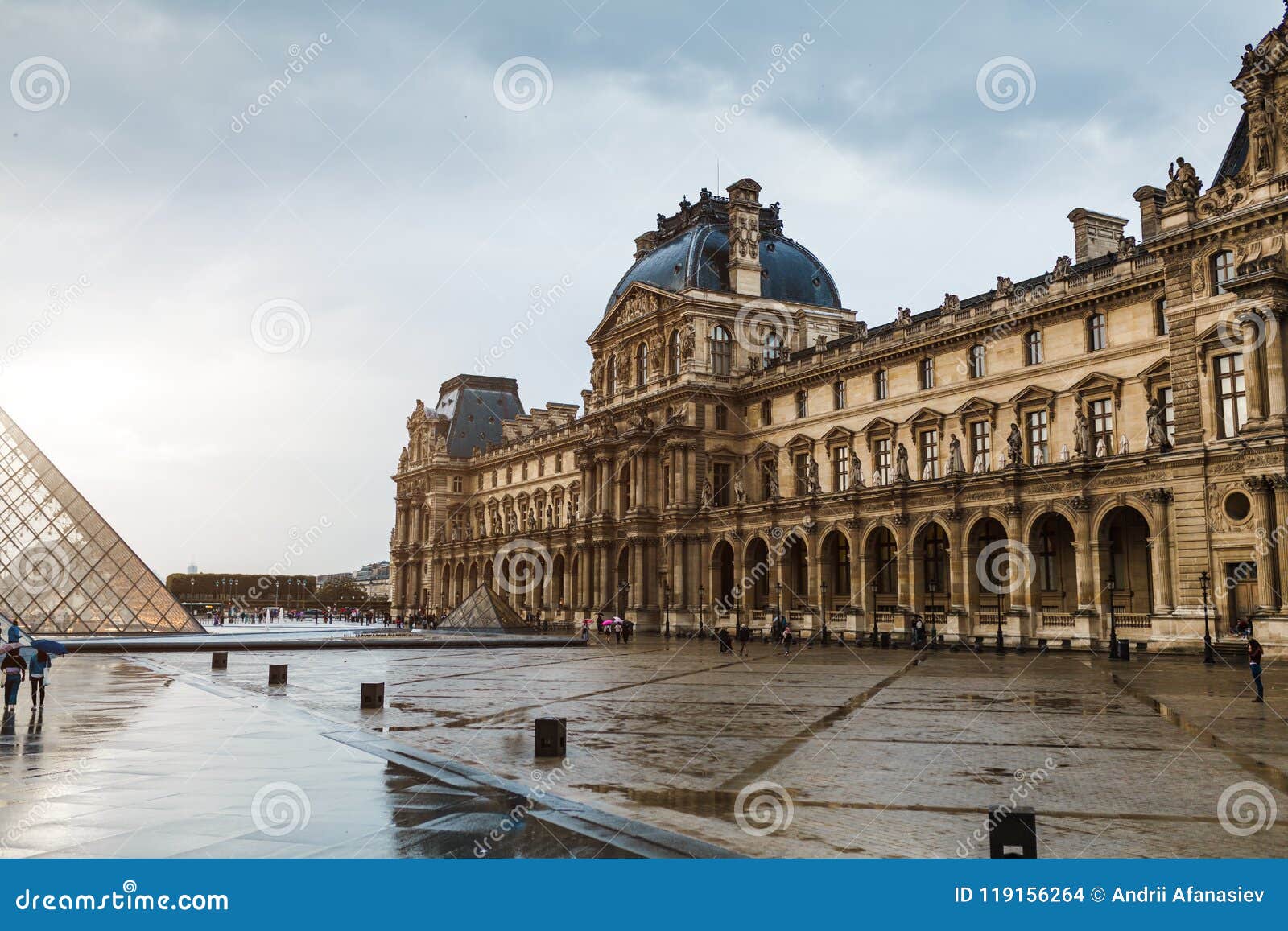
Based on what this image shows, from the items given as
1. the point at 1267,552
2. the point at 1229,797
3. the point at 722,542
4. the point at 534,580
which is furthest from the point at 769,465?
the point at 1229,797

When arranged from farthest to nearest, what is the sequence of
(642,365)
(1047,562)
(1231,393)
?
(642,365), (1047,562), (1231,393)

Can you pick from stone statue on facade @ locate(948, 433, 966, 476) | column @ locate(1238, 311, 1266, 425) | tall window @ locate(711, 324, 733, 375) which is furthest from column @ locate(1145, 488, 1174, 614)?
tall window @ locate(711, 324, 733, 375)

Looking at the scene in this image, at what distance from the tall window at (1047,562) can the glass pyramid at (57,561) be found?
39.9 metres

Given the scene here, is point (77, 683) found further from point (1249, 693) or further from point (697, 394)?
point (697, 394)

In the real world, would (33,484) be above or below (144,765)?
above

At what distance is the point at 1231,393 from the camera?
→ 1297 inches

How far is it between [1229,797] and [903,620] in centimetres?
3603

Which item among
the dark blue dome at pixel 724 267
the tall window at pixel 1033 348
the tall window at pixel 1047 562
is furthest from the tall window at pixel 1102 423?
the dark blue dome at pixel 724 267

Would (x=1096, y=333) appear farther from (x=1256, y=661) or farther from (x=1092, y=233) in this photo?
(x=1256, y=661)

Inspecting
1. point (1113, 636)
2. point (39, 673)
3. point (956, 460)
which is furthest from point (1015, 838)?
point (956, 460)

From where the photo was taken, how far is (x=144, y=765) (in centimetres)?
1173

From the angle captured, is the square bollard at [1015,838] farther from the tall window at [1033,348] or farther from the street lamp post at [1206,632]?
the tall window at [1033,348]

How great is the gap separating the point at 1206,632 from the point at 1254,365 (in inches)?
322

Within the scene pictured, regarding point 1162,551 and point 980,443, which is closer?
point 1162,551
